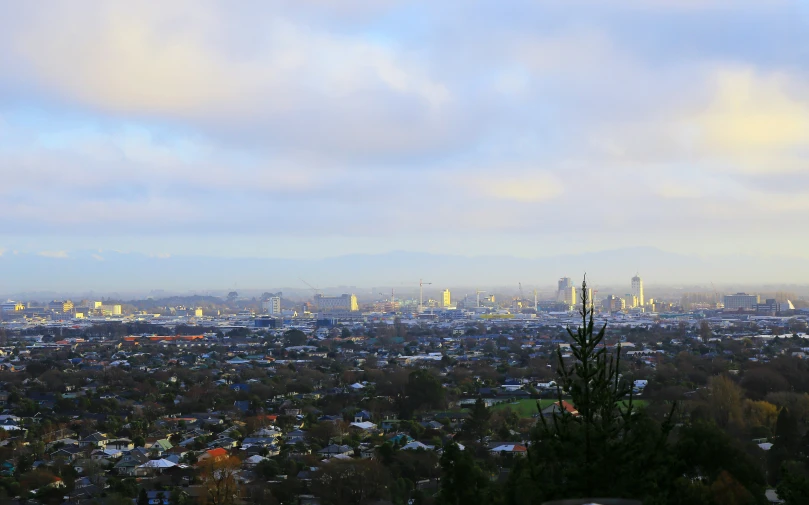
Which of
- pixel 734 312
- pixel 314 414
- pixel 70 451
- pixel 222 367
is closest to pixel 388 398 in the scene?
pixel 314 414

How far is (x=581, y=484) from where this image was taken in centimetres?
750

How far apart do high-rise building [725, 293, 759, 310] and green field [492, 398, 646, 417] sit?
7840 centimetres

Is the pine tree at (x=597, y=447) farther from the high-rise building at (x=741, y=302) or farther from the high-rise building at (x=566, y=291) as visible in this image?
the high-rise building at (x=566, y=291)

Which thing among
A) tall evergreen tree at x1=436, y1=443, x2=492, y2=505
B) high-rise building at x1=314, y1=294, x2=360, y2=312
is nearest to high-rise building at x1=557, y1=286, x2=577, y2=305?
high-rise building at x1=314, y1=294, x2=360, y2=312

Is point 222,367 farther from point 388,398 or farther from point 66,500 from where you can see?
point 66,500

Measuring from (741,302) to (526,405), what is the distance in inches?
3210

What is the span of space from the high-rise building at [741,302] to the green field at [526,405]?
78.4m

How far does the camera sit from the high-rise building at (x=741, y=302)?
3925 inches

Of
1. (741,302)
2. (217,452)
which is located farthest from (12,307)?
(217,452)

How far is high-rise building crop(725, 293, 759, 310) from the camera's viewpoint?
99.7m

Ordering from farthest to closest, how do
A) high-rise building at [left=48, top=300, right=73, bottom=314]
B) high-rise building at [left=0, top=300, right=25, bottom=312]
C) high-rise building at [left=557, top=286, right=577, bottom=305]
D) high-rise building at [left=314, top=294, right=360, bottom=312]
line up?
high-rise building at [left=557, top=286, right=577, bottom=305] < high-rise building at [left=0, top=300, right=25, bottom=312] < high-rise building at [left=314, top=294, right=360, bottom=312] < high-rise building at [left=48, top=300, right=73, bottom=314]

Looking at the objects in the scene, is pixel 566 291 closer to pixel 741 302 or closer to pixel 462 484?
pixel 741 302

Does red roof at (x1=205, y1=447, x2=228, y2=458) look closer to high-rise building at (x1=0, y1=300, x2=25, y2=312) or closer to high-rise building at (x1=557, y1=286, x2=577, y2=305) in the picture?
high-rise building at (x1=557, y1=286, x2=577, y2=305)

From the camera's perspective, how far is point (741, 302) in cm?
10081
